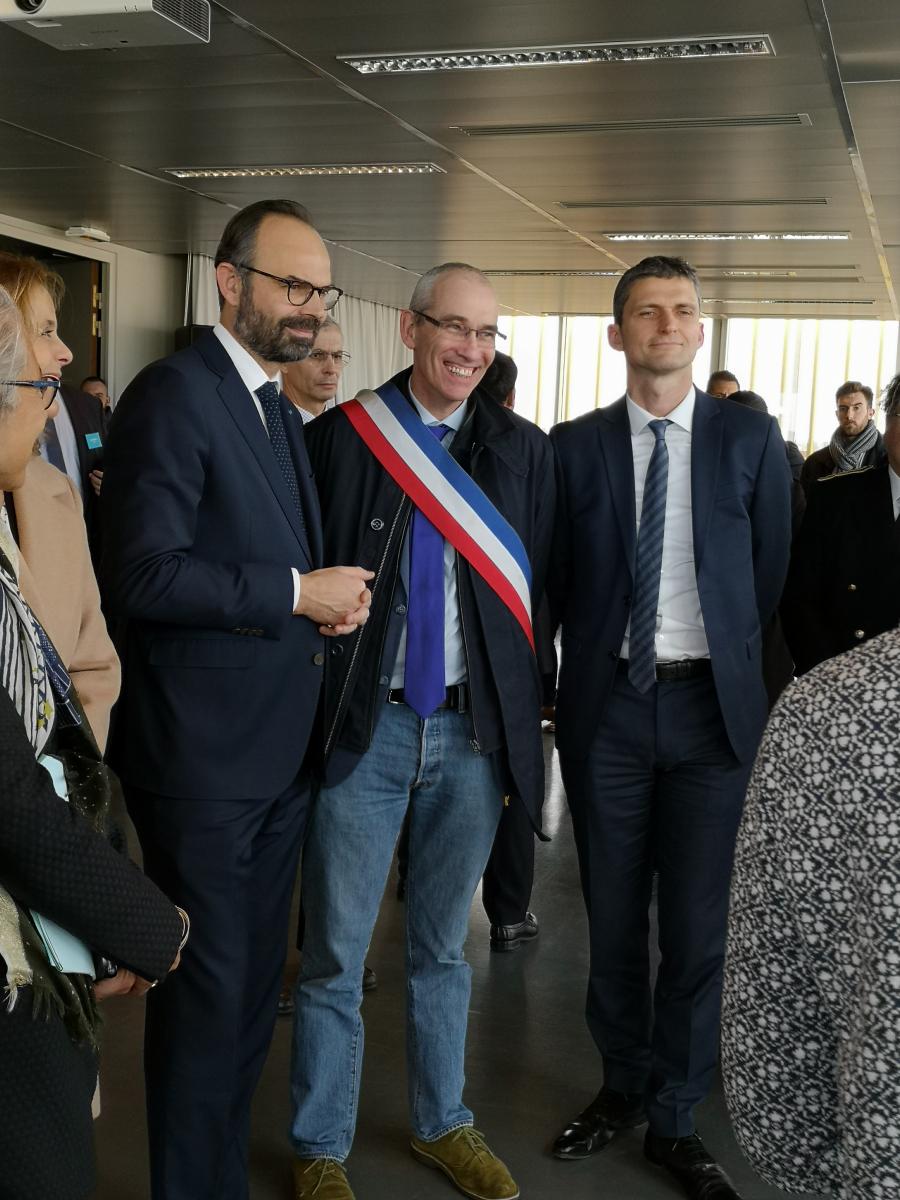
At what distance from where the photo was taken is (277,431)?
2234 mm

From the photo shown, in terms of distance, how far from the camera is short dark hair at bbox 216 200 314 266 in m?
2.21

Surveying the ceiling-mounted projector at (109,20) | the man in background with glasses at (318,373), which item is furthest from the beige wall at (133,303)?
the man in background with glasses at (318,373)

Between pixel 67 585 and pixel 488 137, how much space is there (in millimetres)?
5952

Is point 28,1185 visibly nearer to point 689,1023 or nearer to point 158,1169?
point 158,1169

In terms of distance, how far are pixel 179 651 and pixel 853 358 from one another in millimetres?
15180

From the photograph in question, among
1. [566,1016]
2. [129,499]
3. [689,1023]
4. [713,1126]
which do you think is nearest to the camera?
[129,499]

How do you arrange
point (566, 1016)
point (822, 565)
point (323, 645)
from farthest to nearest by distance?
point (566, 1016) < point (822, 565) < point (323, 645)

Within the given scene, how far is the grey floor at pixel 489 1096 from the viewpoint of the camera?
2582 mm

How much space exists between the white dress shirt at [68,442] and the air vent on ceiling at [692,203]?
558 cm

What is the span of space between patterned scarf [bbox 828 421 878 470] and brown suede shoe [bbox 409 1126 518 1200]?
5.76m

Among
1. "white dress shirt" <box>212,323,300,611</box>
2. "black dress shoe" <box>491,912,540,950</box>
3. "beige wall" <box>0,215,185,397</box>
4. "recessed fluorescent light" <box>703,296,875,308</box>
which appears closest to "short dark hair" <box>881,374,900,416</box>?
"white dress shirt" <box>212,323,300,611</box>

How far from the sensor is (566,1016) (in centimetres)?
344

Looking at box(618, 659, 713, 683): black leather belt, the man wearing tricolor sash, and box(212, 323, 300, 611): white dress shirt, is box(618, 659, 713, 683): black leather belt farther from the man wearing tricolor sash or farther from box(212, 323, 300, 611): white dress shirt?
box(212, 323, 300, 611): white dress shirt

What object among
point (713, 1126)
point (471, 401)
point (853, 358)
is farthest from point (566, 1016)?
point (853, 358)
